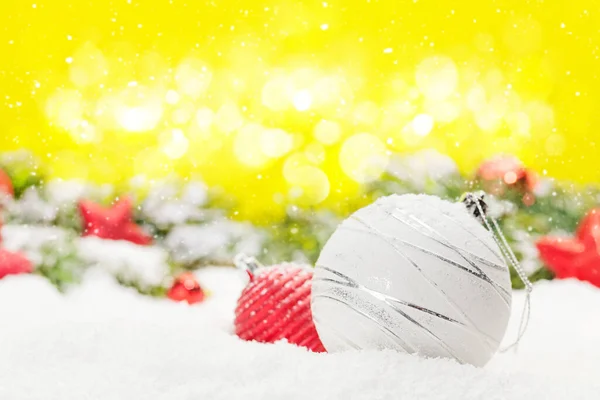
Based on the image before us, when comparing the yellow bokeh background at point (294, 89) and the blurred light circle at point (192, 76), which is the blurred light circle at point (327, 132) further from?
the blurred light circle at point (192, 76)

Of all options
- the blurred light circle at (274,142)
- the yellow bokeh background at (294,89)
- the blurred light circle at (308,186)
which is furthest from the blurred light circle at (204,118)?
the blurred light circle at (308,186)

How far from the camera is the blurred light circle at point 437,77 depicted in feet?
5.83

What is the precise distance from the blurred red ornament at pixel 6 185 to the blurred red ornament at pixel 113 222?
0.50 ft

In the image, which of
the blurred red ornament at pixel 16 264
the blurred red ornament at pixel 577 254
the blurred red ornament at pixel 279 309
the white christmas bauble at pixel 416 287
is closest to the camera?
the white christmas bauble at pixel 416 287

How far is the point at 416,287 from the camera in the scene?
71 centimetres

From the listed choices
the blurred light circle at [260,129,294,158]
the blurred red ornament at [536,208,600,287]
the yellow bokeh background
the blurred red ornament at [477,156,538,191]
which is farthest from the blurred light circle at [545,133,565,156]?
the blurred light circle at [260,129,294,158]

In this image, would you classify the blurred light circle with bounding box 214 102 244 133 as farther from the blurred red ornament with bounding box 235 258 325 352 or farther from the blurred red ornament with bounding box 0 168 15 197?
the blurred red ornament with bounding box 235 258 325 352

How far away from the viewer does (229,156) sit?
1.80 meters

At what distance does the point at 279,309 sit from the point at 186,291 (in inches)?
20.6

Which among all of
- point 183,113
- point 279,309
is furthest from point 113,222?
point 279,309

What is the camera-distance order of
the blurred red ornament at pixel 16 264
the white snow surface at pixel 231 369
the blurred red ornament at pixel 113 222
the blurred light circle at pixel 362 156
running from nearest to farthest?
the white snow surface at pixel 231 369, the blurred red ornament at pixel 16 264, the blurred red ornament at pixel 113 222, the blurred light circle at pixel 362 156

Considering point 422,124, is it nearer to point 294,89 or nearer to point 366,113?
point 366,113

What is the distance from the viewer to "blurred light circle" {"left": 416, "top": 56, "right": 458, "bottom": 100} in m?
1.78

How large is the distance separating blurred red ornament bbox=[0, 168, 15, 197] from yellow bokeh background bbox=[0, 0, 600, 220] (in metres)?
0.18
